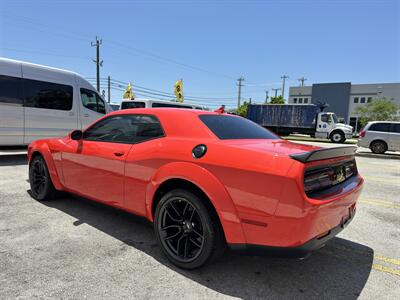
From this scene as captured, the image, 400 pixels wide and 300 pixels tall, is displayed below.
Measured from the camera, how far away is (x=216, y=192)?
238cm


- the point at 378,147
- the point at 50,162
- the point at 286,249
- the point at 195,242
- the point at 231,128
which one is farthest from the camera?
the point at 378,147

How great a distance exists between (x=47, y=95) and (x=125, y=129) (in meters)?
7.00

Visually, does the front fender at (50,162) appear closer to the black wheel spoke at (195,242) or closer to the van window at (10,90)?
the black wheel spoke at (195,242)

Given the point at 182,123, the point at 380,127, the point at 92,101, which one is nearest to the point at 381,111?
the point at 380,127

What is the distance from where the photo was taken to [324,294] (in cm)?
237

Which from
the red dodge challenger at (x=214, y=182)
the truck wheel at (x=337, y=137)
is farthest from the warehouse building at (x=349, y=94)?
the red dodge challenger at (x=214, y=182)

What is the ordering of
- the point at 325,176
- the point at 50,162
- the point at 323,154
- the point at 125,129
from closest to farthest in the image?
the point at 323,154
the point at 325,176
the point at 125,129
the point at 50,162

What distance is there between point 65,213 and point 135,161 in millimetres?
1764

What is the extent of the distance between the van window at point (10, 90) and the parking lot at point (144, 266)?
5.46 metres

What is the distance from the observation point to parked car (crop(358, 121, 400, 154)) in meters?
13.9

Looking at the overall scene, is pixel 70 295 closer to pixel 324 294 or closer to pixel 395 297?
pixel 324 294

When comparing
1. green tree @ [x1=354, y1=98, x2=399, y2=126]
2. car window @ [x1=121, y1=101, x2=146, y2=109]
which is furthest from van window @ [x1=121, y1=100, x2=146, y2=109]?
green tree @ [x1=354, y1=98, x2=399, y2=126]

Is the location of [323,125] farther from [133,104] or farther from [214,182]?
[214,182]

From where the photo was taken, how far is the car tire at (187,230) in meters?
2.46
